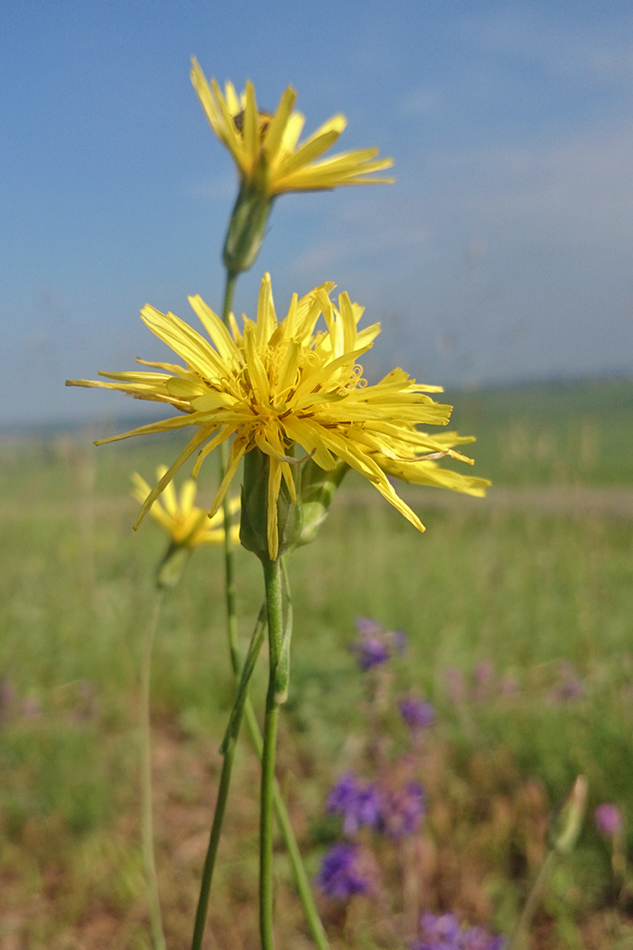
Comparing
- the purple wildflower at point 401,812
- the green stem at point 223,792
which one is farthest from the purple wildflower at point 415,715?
the green stem at point 223,792

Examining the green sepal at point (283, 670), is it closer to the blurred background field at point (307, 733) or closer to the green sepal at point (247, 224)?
the blurred background field at point (307, 733)

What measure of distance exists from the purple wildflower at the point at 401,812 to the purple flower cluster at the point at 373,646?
1.59ft

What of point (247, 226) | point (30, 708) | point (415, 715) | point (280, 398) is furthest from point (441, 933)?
point (30, 708)

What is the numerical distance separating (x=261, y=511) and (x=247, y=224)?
0.73 meters

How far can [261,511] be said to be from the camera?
88 cm

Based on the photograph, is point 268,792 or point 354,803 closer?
point 268,792

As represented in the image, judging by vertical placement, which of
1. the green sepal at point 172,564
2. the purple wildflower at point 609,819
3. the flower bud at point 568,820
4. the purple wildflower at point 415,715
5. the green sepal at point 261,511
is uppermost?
the green sepal at point 261,511

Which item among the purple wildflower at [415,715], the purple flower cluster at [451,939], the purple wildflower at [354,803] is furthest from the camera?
the purple wildflower at [415,715]

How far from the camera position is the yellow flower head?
1.26 m

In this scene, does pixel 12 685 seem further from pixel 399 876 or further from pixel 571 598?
pixel 571 598

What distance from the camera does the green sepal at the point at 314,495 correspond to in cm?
99

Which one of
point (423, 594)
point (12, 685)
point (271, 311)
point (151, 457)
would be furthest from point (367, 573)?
point (151, 457)

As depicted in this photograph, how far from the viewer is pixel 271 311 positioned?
0.96 m

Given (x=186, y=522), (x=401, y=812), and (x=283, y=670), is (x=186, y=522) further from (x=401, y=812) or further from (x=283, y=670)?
(x=401, y=812)
